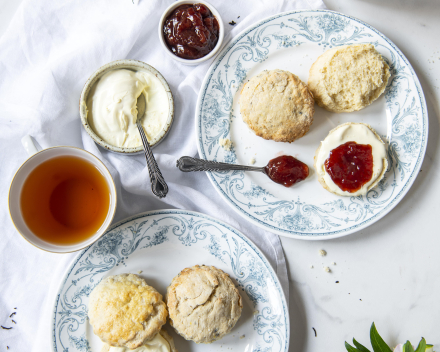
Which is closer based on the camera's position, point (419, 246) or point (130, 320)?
point (130, 320)

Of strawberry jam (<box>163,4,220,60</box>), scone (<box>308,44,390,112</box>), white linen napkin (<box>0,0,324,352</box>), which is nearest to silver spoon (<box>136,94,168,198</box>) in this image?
white linen napkin (<box>0,0,324,352</box>)

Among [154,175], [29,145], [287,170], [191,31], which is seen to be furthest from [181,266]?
[191,31]

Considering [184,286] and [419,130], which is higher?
[419,130]

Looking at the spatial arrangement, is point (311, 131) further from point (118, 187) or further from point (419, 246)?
point (118, 187)

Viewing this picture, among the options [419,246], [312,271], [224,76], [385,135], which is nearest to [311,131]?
[385,135]

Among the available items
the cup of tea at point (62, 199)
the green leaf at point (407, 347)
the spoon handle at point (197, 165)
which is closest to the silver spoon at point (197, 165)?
the spoon handle at point (197, 165)

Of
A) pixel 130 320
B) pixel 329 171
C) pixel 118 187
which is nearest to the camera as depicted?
pixel 130 320
